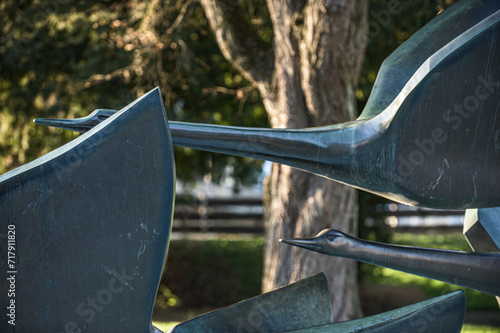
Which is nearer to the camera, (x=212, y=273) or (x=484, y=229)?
(x=484, y=229)

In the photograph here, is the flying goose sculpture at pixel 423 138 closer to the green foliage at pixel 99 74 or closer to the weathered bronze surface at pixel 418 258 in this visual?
the weathered bronze surface at pixel 418 258

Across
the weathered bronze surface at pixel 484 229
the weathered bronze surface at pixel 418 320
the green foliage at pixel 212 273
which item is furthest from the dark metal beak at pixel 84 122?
the green foliage at pixel 212 273

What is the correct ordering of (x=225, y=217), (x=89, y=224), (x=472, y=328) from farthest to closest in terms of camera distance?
(x=225, y=217)
(x=472, y=328)
(x=89, y=224)

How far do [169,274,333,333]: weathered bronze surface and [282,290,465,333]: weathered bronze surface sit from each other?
31cm

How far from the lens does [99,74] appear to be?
7.58 meters

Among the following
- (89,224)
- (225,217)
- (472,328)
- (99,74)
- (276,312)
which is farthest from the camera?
(225,217)

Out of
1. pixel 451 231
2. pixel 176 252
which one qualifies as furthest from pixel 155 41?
pixel 451 231

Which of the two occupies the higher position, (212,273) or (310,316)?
(310,316)

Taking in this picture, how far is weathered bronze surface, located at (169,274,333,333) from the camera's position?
2549 millimetres

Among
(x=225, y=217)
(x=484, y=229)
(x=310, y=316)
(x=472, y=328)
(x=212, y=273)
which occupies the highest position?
(x=225, y=217)

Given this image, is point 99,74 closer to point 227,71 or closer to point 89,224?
point 227,71

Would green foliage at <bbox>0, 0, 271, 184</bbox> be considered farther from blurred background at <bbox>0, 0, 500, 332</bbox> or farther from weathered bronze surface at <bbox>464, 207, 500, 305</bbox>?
weathered bronze surface at <bbox>464, 207, 500, 305</bbox>

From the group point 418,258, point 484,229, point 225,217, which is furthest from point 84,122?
point 225,217

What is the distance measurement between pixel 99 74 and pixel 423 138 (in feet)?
19.4
